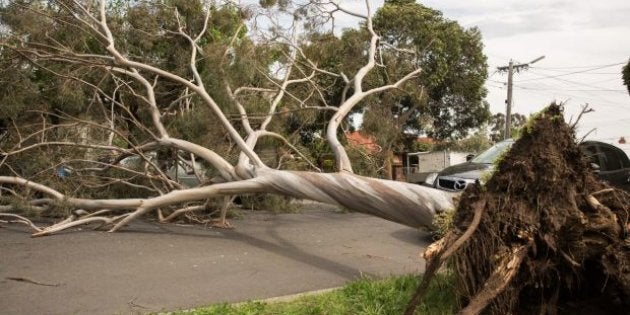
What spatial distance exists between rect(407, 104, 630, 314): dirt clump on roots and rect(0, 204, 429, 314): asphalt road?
2476mm

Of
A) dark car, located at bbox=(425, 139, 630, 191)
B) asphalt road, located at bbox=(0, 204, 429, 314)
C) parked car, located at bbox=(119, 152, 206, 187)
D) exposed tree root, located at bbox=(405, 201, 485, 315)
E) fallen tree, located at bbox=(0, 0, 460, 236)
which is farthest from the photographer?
parked car, located at bbox=(119, 152, 206, 187)

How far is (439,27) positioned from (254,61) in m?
17.7

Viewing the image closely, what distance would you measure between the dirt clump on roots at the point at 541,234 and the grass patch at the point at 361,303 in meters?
0.58

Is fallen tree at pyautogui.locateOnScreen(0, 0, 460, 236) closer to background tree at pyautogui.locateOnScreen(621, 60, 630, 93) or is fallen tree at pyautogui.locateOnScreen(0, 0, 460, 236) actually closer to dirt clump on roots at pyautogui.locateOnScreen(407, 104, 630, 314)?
dirt clump on roots at pyautogui.locateOnScreen(407, 104, 630, 314)

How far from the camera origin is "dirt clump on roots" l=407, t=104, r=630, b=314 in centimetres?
442

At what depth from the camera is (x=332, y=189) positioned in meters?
7.82

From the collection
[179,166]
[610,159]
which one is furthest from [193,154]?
[610,159]

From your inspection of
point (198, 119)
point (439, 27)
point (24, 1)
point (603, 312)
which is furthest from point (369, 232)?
point (439, 27)

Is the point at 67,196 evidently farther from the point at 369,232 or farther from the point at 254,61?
the point at 369,232

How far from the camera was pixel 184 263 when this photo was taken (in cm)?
765

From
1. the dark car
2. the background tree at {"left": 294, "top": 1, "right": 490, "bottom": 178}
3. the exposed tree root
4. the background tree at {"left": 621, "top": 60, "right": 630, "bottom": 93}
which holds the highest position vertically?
the background tree at {"left": 294, "top": 1, "right": 490, "bottom": 178}

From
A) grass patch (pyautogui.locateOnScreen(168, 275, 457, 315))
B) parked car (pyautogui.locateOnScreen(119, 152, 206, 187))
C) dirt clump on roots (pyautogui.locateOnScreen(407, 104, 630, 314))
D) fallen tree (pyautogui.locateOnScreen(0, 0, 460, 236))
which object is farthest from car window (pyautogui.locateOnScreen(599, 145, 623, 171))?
parked car (pyautogui.locateOnScreen(119, 152, 206, 187))

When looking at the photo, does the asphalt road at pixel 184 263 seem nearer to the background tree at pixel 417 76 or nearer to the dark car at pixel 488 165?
the dark car at pixel 488 165

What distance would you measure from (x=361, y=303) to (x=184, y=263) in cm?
315
